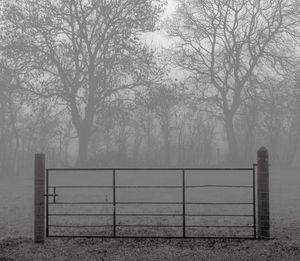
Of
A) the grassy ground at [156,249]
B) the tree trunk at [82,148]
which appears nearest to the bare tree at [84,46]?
the tree trunk at [82,148]

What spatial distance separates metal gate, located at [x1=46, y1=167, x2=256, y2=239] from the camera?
11.1 m

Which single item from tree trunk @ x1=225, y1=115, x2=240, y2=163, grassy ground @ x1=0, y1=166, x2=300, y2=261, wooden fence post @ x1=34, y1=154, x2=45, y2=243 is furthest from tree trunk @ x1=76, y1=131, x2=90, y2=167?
wooden fence post @ x1=34, y1=154, x2=45, y2=243

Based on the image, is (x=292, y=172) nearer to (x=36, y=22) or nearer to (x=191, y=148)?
(x=191, y=148)

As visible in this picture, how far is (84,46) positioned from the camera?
3612 cm

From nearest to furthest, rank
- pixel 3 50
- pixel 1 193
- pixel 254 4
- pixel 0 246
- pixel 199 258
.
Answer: pixel 199 258 → pixel 0 246 → pixel 1 193 → pixel 3 50 → pixel 254 4

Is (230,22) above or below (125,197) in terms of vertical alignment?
above

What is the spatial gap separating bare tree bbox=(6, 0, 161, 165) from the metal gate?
5639mm

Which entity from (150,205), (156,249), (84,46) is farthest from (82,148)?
(156,249)

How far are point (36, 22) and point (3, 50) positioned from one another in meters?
2.76

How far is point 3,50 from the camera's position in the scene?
33438 millimetres

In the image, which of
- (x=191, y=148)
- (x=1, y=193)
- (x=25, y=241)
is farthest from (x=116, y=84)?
(x=25, y=241)

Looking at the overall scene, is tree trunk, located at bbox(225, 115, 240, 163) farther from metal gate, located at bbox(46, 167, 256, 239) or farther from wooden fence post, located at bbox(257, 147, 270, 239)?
wooden fence post, located at bbox(257, 147, 270, 239)

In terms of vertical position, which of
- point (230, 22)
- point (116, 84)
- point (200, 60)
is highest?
point (230, 22)

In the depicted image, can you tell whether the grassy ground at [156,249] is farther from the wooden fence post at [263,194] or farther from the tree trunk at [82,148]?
the tree trunk at [82,148]
